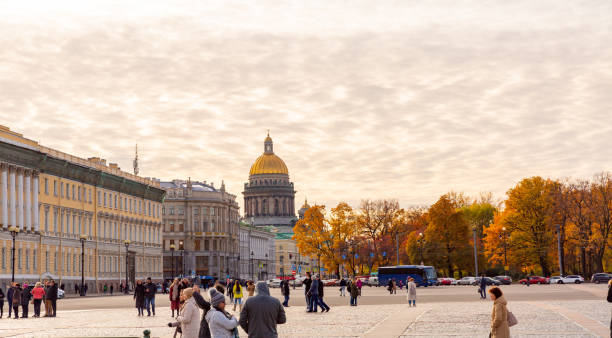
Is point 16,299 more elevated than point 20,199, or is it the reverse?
point 20,199

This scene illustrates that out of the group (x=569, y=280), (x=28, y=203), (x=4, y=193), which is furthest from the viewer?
(x=569, y=280)

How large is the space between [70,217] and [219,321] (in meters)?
93.0

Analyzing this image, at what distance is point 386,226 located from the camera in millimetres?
138250

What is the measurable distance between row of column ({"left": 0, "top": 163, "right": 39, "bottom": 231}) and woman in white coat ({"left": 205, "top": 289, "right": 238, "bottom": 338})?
76.1 meters

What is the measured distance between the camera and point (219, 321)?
15961 mm

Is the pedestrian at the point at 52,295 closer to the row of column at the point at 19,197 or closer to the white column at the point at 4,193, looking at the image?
the white column at the point at 4,193

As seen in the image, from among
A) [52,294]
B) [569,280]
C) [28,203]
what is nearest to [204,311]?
[52,294]

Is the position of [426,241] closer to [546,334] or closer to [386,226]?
[386,226]

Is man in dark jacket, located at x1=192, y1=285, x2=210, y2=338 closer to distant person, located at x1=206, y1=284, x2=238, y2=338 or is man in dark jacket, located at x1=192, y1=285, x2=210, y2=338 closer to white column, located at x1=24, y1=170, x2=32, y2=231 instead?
distant person, located at x1=206, y1=284, x2=238, y2=338

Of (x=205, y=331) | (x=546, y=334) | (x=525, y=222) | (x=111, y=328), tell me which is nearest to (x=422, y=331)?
(x=546, y=334)

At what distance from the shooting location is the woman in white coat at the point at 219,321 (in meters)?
15.9

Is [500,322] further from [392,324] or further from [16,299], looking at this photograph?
[16,299]

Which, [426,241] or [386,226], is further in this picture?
[386,226]

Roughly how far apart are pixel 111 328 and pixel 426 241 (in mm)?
93543
